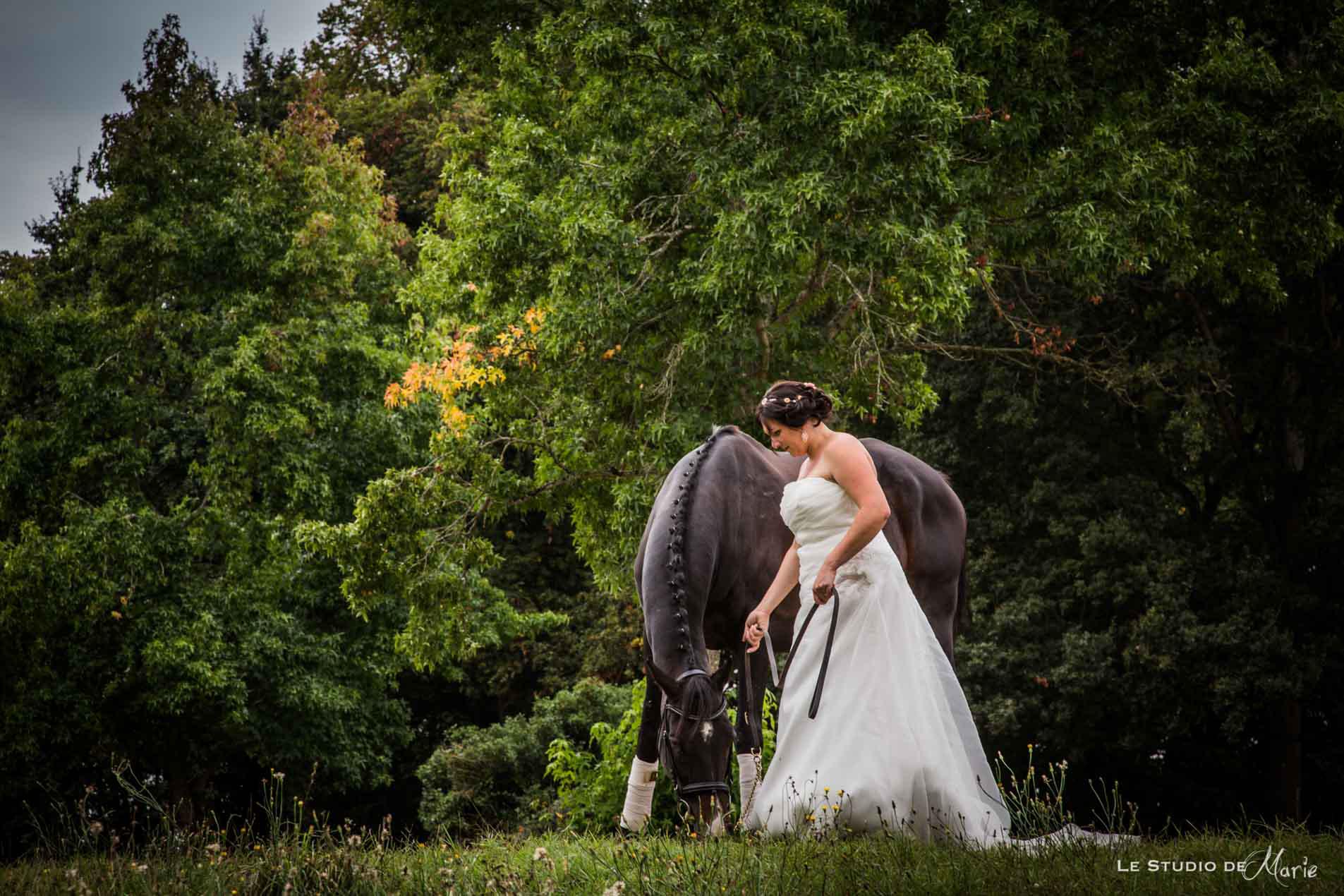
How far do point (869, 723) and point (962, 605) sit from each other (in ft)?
13.2

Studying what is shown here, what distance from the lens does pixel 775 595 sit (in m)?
6.50

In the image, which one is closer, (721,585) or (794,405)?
(794,405)

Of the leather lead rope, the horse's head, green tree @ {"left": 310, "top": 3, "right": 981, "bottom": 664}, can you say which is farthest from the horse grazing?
green tree @ {"left": 310, "top": 3, "right": 981, "bottom": 664}

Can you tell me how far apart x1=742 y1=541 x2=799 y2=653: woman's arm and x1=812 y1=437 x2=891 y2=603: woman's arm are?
15.0 inches

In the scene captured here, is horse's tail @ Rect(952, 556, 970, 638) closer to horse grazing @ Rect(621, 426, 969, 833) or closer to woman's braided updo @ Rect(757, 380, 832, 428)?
horse grazing @ Rect(621, 426, 969, 833)

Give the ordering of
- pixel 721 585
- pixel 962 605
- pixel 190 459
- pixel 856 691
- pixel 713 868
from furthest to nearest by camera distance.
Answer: pixel 190 459, pixel 962 605, pixel 721 585, pixel 856 691, pixel 713 868

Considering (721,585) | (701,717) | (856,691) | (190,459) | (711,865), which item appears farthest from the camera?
(190,459)

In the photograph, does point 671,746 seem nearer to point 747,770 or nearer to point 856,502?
point 747,770

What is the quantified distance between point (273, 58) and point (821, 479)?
30555 millimetres

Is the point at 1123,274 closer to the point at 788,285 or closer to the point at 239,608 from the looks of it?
the point at 788,285

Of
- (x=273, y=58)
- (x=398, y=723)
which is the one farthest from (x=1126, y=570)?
(x=273, y=58)

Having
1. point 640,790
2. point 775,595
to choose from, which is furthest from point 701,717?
point 640,790

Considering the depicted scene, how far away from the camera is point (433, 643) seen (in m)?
15.8

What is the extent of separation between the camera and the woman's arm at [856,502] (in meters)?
5.87
